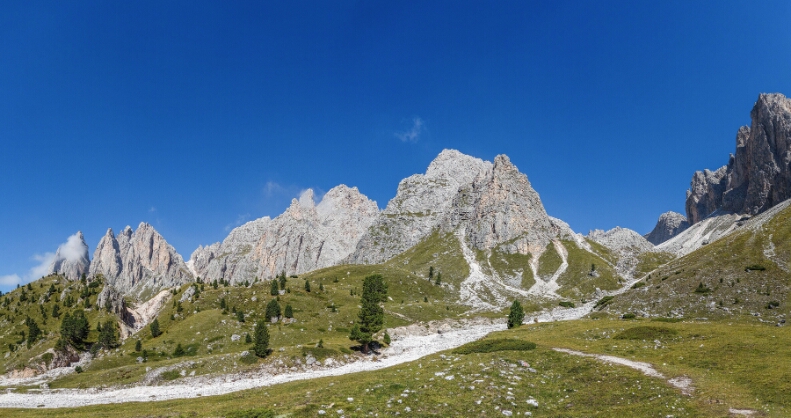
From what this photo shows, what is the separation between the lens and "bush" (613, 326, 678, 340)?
48594 millimetres

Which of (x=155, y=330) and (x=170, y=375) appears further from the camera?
(x=155, y=330)

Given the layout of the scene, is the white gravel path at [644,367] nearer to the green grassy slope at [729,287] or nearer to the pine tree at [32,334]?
the green grassy slope at [729,287]

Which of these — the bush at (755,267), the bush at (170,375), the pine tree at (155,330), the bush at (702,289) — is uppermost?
the bush at (755,267)

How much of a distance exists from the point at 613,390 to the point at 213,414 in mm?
28217

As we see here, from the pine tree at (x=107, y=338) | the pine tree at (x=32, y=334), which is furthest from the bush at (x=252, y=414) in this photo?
the pine tree at (x=32, y=334)

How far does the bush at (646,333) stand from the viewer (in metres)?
48.6

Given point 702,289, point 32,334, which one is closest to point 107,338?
point 32,334

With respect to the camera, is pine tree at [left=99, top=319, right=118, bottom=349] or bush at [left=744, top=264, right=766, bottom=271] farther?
pine tree at [left=99, top=319, right=118, bottom=349]

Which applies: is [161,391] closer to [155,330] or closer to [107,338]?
[155,330]

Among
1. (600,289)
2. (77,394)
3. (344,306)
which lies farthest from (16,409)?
(600,289)

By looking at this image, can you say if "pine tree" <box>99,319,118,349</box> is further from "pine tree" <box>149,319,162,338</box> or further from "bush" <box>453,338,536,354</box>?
"bush" <box>453,338,536,354</box>

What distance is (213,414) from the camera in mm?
28500

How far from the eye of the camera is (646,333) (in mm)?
49938

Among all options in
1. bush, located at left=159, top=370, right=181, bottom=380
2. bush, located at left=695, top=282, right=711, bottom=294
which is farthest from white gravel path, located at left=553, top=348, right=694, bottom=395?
bush, located at left=695, top=282, right=711, bottom=294
